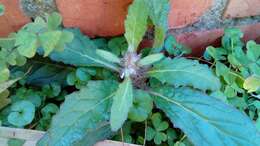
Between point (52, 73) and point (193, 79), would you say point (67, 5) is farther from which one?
point (193, 79)

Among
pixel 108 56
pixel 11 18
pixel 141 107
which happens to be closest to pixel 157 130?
pixel 141 107

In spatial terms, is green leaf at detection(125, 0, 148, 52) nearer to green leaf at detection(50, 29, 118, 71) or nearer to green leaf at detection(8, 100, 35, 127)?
green leaf at detection(50, 29, 118, 71)

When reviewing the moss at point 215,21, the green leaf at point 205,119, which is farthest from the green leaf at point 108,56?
the moss at point 215,21

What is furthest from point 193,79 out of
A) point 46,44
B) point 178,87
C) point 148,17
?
point 46,44

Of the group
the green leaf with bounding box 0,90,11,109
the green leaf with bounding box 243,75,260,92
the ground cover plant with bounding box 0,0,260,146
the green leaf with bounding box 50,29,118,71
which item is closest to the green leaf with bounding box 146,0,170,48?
the ground cover plant with bounding box 0,0,260,146

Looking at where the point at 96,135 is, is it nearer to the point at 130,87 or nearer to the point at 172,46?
the point at 130,87

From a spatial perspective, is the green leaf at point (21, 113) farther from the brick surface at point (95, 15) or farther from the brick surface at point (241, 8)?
the brick surface at point (241, 8)
